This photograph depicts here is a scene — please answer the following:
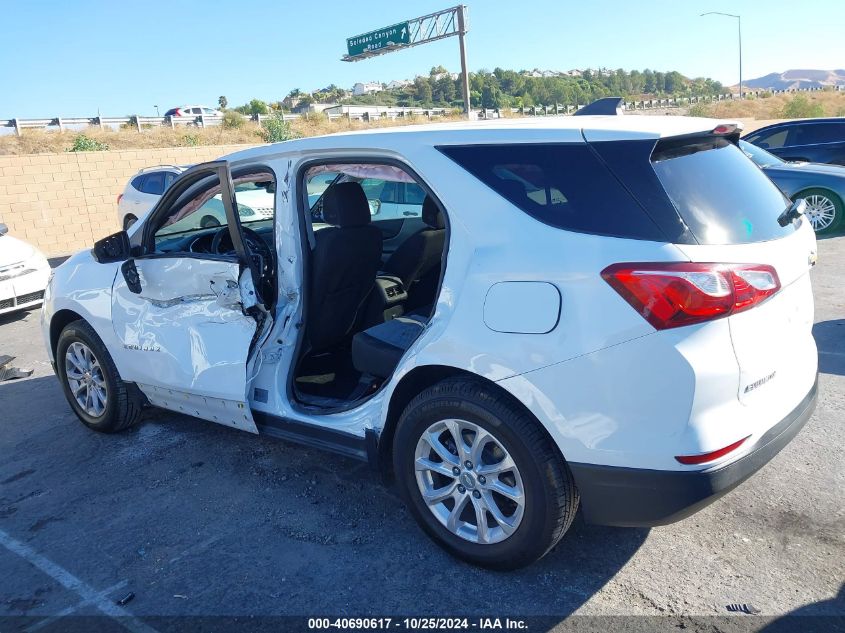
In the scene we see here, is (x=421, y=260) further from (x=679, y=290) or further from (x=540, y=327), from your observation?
(x=679, y=290)

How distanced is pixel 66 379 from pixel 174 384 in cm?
138

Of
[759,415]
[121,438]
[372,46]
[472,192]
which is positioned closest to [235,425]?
[121,438]

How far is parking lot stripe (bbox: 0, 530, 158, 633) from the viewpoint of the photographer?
9.32 feet

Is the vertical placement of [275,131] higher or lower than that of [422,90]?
lower

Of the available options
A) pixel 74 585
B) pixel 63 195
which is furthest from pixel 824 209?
pixel 63 195

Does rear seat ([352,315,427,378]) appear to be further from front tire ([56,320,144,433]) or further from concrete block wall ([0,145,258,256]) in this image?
concrete block wall ([0,145,258,256])

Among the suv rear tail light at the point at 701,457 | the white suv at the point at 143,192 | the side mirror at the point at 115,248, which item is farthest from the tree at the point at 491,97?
the suv rear tail light at the point at 701,457

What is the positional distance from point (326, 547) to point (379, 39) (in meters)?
35.2

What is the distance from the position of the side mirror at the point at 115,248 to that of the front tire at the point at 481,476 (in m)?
2.35

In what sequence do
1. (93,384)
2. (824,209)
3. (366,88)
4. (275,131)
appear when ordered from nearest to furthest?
(93,384)
(824,209)
(275,131)
(366,88)

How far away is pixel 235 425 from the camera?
152 inches

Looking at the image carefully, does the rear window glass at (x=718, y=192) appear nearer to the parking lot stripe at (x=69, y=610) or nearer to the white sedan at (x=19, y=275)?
the parking lot stripe at (x=69, y=610)

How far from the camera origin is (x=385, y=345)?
3.49 m

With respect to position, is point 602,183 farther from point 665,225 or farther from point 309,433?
point 309,433
